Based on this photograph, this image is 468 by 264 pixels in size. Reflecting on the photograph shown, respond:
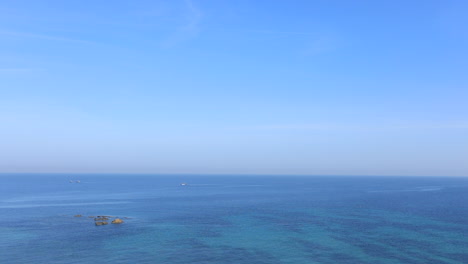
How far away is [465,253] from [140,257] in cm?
5436

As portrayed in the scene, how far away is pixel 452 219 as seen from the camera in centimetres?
9575

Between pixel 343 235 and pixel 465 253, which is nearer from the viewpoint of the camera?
pixel 465 253

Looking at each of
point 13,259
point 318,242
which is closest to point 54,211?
point 13,259

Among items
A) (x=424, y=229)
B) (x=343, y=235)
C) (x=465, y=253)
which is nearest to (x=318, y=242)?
(x=343, y=235)

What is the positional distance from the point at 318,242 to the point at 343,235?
9.53 metres

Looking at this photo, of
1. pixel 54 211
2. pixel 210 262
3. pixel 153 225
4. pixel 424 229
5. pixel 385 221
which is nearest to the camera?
pixel 210 262

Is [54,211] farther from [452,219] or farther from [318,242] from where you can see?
[452,219]

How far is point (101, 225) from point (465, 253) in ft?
249

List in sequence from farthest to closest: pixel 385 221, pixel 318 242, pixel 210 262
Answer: pixel 385 221 < pixel 318 242 < pixel 210 262

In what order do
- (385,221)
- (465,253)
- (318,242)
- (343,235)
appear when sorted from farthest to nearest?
(385,221), (343,235), (318,242), (465,253)

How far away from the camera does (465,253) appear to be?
194 ft

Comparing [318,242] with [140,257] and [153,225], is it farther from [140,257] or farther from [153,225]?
[153,225]

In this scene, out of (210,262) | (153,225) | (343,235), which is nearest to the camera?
(210,262)

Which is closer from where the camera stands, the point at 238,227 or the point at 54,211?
the point at 238,227
